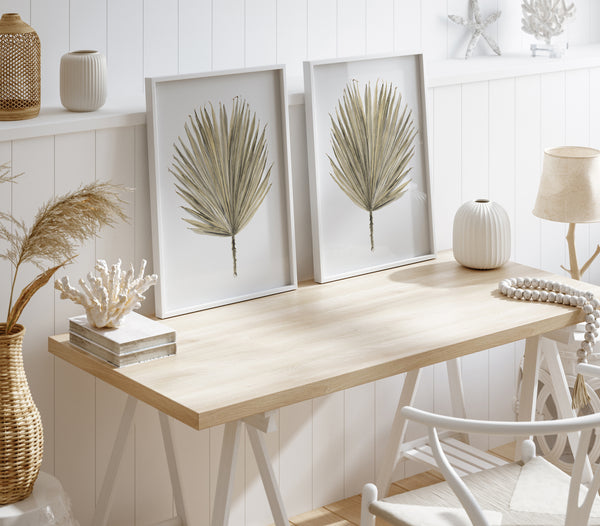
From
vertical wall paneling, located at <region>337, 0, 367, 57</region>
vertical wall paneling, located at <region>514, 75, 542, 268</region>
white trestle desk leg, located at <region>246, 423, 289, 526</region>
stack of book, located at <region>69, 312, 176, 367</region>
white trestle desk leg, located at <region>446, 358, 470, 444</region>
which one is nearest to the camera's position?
stack of book, located at <region>69, 312, 176, 367</region>

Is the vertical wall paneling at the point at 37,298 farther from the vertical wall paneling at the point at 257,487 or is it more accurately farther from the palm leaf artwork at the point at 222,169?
the vertical wall paneling at the point at 257,487

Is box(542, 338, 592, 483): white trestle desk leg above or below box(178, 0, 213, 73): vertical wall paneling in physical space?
below

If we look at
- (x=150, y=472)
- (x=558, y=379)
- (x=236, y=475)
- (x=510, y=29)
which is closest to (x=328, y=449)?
(x=236, y=475)

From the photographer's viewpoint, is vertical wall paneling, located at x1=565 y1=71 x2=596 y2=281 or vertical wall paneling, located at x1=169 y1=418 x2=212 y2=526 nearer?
vertical wall paneling, located at x1=169 y1=418 x2=212 y2=526

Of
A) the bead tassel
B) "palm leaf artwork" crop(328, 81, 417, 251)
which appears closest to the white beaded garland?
the bead tassel

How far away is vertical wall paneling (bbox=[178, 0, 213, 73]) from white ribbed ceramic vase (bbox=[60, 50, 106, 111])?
36 centimetres

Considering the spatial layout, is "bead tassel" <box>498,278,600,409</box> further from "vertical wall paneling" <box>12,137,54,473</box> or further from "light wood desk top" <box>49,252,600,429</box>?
"vertical wall paneling" <box>12,137,54,473</box>

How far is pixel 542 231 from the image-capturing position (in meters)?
3.64

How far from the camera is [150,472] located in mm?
2840

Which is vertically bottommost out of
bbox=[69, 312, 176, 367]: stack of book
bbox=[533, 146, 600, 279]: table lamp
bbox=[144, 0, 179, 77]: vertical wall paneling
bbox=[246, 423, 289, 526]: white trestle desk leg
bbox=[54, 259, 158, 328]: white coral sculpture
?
bbox=[246, 423, 289, 526]: white trestle desk leg

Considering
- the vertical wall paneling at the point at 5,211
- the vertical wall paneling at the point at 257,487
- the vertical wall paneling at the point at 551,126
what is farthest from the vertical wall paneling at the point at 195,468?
the vertical wall paneling at the point at 551,126

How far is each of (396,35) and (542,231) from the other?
89 centimetres

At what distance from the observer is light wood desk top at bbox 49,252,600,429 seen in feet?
7.23

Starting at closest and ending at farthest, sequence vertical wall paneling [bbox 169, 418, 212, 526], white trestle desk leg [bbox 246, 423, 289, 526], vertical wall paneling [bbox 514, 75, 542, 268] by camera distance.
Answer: white trestle desk leg [bbox 246, 423, 289, 526]
vertical wall paneling [bbox 169, 418, 212, 526]
vertical wall paneling [bbox 514, 75, 542, 268]
